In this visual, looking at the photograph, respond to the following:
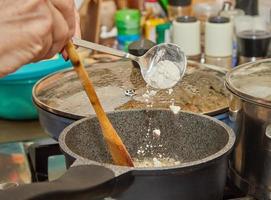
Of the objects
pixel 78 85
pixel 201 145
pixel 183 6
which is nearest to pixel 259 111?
pixel 201 145

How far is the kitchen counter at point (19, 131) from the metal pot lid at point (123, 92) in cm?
17

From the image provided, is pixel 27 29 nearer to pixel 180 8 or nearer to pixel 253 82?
pixel 253 82

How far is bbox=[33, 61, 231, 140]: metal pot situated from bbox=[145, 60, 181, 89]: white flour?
19mm

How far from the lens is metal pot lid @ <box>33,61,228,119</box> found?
854mm

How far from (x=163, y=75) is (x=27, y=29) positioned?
288 millimetres

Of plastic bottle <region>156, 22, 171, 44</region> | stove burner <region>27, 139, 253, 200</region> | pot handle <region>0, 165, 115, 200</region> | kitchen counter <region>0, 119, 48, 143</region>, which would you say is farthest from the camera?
plastic bottle <region>156, 22, 171, 44</region>

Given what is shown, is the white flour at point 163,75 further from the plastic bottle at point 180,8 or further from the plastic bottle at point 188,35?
the plastic bottle at point 180,8

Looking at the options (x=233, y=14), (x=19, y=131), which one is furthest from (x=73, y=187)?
(x=233, y=14)

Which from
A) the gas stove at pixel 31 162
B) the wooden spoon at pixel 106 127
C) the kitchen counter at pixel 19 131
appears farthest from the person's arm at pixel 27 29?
the kitchen counter at pixel 19 131

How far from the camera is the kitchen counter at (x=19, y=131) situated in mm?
1126

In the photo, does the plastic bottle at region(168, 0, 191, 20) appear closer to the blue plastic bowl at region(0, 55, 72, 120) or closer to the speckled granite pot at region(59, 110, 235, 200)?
the blue plastic bowl at region(0, 55, 72, 120)

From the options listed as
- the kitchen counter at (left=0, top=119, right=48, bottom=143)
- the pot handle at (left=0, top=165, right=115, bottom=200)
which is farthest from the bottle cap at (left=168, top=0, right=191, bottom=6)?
the pot handle at (left=0, top=165, right=115, bottom=200)

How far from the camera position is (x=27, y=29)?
0.66 meters

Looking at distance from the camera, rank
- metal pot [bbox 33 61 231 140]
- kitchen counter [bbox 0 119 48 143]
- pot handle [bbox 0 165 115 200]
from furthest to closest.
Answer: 1. kitchen counter [bbox 0 119 48 143]
2. metal pot [bbox 33 61 231 140]
3. pot handle [bbox 0 165 115 200]
